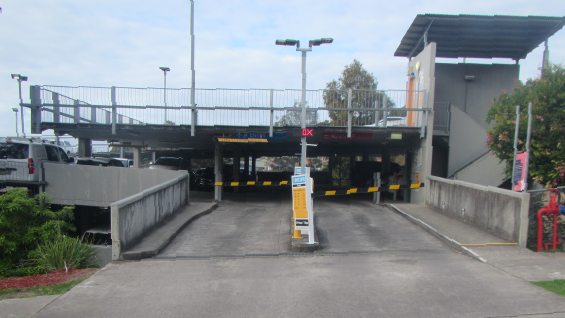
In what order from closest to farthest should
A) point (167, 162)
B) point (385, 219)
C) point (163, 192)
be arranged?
point (163, 192) < point (385, 219) < point (167, 162)

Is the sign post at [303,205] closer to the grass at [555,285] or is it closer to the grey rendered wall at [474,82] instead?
the grass at [555,285]

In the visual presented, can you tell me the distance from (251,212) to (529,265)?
9040mm

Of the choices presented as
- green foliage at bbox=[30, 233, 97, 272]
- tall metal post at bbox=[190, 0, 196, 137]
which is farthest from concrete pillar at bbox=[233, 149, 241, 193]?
green foliage at bbox=[30, 233, 97, 272]

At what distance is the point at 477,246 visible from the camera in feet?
26.9

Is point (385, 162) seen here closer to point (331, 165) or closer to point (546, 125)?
point (331, 165)

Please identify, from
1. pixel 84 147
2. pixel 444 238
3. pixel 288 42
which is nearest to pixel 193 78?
pixel 288 42

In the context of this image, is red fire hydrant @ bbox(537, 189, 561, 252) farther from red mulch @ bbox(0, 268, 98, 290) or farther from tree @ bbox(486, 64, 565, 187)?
red mulch @ bbox(0, 268, 98, 290)

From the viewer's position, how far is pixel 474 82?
16.8 metres

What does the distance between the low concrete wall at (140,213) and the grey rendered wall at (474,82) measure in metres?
12.5

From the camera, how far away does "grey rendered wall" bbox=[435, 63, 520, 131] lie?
1670 centimetres

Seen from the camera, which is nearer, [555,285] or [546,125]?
[555,285]

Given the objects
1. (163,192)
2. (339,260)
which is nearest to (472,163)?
(339,260)

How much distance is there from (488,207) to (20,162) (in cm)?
1475

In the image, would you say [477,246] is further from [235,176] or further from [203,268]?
[235,176]
